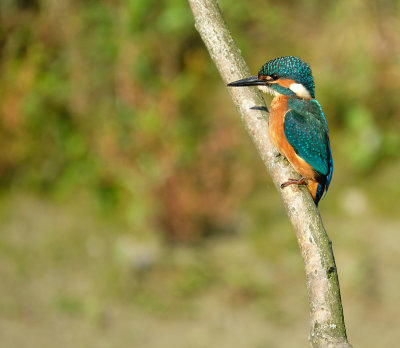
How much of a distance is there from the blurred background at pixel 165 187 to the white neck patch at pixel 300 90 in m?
1.88

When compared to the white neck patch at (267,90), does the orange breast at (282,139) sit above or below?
below

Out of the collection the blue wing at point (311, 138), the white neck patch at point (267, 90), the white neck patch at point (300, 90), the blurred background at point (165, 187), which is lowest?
the blue wing at point (311, 138)

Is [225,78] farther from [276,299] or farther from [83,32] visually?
[83,32]

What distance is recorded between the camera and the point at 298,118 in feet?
7.93

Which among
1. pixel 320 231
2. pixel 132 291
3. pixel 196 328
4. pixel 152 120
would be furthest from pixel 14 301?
pixel 320 231

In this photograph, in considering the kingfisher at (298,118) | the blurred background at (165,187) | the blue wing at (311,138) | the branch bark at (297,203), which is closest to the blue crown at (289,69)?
the kingfisher at (298,118)

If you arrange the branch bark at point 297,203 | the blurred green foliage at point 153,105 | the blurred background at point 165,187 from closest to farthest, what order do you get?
the branch bark at point 297,203
the blurred background at point 165,187
the blurred green foliage at point 153,105

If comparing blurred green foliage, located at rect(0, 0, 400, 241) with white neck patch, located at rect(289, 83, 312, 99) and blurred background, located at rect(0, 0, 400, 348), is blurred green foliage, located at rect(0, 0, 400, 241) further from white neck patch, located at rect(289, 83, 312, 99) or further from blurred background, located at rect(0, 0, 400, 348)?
white neck patch, located at rect(289, 83, 312, 99)

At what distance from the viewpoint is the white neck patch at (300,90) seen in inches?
95.8

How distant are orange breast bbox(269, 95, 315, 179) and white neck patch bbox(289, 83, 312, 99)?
48mm

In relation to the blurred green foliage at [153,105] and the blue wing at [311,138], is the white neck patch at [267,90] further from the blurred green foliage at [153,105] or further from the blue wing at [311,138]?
the blurred green foliage at [153,105]

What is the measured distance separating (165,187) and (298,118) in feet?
7.98

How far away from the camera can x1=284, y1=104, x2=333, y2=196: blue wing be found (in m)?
2.33

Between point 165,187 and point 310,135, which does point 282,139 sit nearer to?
point 310,135
